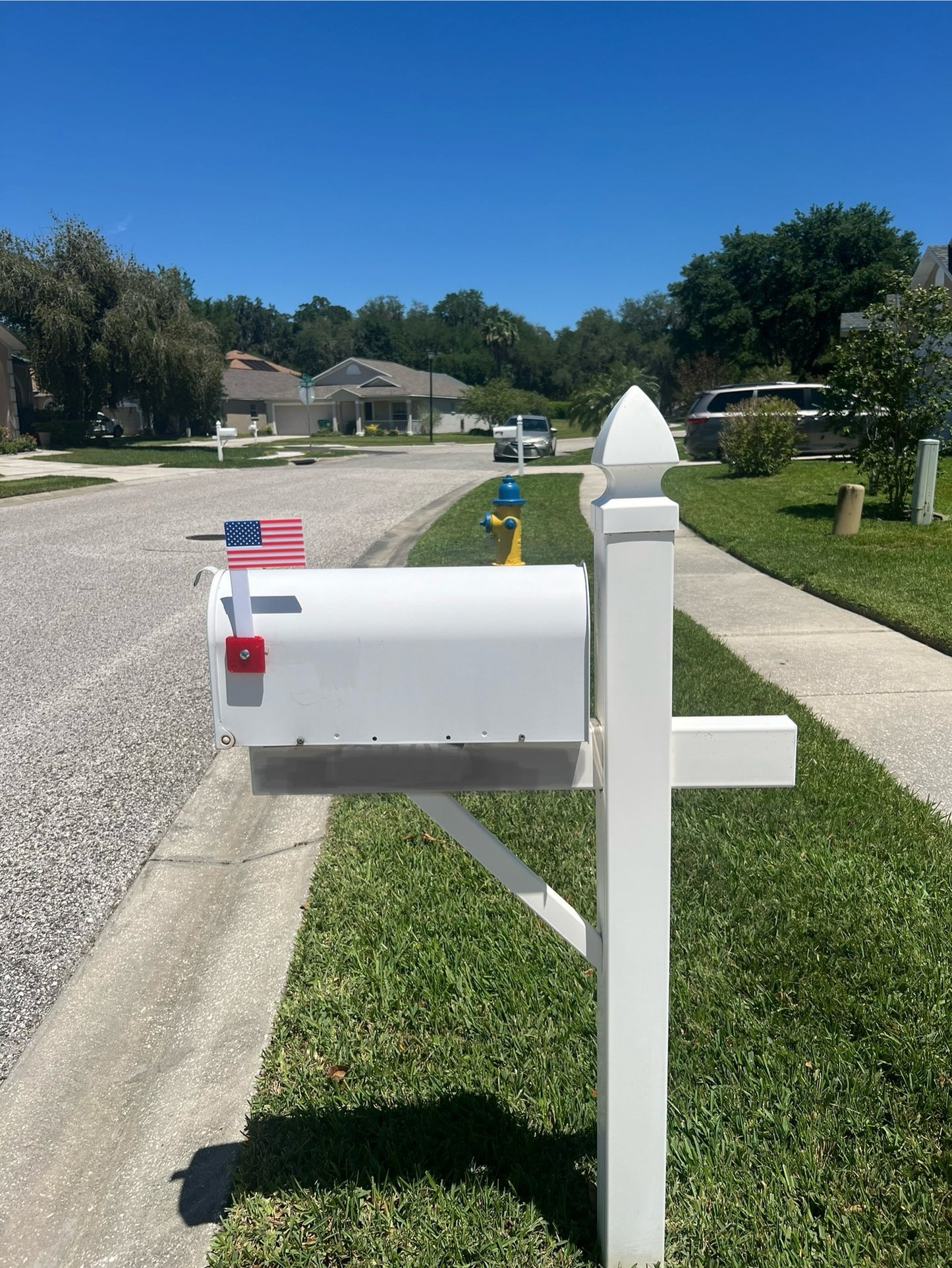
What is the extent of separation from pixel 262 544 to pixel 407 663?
12.0 inches

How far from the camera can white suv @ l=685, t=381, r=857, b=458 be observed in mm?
20953

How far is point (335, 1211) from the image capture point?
203 cm

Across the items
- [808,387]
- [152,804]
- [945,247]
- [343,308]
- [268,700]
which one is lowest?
[152,804]

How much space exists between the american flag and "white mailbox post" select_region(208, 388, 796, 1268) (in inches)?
1.5

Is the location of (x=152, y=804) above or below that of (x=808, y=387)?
below

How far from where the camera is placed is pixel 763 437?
1703cm

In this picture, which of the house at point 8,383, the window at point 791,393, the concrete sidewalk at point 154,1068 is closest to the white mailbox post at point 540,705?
the concrete sidewalk at point 154,1068

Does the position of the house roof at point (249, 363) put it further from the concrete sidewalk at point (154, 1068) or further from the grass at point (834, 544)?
the concrete sidewalk at point (154, 1068)

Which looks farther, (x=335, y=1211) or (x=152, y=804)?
(x=152, y=804)

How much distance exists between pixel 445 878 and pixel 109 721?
2931mm

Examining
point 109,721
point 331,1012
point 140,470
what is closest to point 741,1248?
point 331,1012

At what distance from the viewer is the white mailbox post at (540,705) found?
156cm

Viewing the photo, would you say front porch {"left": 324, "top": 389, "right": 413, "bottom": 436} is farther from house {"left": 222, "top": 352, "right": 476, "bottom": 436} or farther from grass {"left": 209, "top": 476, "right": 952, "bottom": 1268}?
grass {"left": 209, "top": 476, "right": 952, "bottom": 1268}

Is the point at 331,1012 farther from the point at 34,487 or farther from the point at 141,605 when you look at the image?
the point at 34,487
